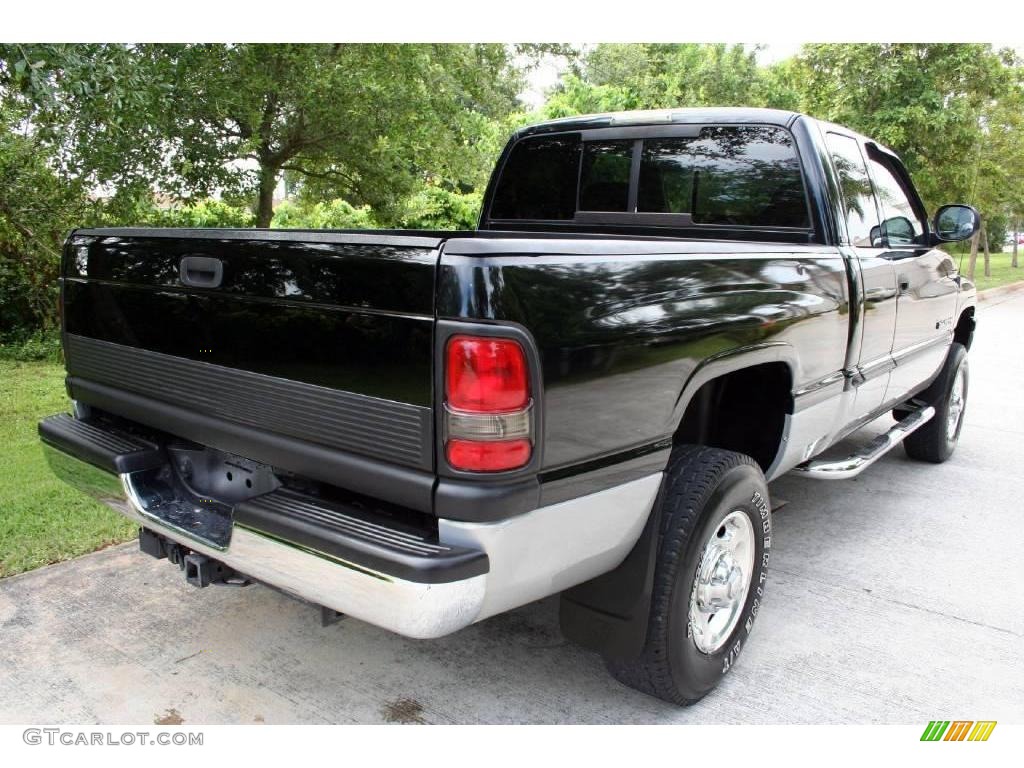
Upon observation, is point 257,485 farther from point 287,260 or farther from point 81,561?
point 81,561

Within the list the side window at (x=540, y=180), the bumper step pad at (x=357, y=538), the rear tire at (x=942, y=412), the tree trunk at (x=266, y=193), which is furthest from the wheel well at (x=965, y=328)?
the tree trunk at (x=266, y=193)

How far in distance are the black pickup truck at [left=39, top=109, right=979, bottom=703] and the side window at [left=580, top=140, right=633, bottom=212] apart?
0.50 metres

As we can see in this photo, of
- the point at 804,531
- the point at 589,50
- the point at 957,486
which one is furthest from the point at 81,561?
the point at 589,50

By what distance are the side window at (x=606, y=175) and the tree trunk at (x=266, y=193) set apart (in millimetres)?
6578

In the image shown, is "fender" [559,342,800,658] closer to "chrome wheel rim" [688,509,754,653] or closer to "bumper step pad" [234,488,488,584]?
"chrome wheel rim" [688,509,754,653]

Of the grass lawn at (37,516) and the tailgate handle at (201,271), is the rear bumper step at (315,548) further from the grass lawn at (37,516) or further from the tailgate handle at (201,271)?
the grass lawn at (37,516)

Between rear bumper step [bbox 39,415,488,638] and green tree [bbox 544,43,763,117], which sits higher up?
green tree [bbox 544,43,763,117]

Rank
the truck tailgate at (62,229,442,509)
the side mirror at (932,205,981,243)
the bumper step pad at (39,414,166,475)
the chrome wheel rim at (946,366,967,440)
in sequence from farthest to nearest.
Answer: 1. the chrome wheel rim at (946,366,967,440)
2. the side mirror at (932,205,981,243)
3. the bumper step pad at (39,414,166,475)
4. the truck tailgate at (62,229,442,509)

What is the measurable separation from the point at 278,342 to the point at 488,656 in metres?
1.48

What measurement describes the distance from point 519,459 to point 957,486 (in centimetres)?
431

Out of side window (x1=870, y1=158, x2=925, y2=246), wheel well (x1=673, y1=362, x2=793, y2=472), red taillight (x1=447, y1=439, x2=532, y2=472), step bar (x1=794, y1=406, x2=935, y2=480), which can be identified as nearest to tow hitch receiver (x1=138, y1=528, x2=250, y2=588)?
red taillight (x1=447, y1=439, x2=532, y2=472)

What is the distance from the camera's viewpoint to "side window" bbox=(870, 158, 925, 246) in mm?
4371

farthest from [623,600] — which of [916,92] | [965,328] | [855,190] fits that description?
[916,92]

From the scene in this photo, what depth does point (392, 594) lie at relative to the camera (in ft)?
6.63
